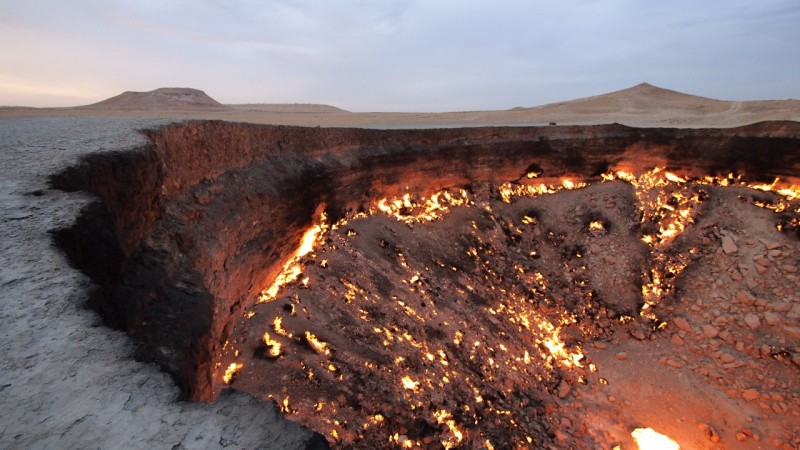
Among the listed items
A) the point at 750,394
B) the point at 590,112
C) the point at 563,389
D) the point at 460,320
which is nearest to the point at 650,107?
the point at 590,112

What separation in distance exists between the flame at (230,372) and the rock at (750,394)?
30.3 ft

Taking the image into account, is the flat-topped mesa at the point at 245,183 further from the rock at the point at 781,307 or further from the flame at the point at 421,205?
the rock at the point at 781,307

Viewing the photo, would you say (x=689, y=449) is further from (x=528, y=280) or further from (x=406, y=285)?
(x=406, y=285)

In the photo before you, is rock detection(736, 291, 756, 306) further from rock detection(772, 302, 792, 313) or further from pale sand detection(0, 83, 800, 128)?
pale sand detection(0, 83, 800, 128)

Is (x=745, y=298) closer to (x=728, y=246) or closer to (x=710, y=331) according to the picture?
(x=710, y=331)

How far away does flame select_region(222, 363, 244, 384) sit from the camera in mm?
5107

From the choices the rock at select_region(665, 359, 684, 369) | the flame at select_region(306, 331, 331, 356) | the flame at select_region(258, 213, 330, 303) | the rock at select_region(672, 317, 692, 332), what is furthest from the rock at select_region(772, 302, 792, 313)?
the flame at select_region(258, 213, 330, 303)

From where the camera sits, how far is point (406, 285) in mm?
8234

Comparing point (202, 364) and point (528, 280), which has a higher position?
point (202, 364)

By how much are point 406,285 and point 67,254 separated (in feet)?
19.9

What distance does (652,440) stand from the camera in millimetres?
7387

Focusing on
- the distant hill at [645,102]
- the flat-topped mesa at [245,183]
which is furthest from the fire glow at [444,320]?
the distant hill at [645,102]

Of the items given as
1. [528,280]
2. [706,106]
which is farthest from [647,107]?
[528,280]

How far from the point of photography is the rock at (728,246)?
33.0ft
